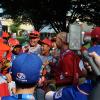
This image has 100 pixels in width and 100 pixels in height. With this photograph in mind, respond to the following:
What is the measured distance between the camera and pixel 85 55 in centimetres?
354

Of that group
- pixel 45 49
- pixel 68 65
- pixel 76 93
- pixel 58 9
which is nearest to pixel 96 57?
pixel 76 93

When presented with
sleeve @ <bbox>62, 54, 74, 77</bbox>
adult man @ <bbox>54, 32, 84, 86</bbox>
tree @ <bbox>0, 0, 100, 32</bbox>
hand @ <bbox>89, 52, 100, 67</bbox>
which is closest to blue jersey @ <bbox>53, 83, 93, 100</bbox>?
hand @ <bbox>89, 52, 100, 67</bbox>

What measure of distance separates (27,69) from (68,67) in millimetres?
3041

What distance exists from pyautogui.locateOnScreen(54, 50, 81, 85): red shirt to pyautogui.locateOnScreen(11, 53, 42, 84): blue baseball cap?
2751mm

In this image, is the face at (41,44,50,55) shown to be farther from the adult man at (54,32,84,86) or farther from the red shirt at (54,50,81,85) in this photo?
the red shirt at (54,50,81,85)

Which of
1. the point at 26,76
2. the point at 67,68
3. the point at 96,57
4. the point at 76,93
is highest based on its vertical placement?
the point at 96,57

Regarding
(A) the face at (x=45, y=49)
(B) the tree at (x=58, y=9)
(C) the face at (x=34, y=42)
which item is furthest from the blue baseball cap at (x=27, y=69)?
(B) the tree at (x=58, y=9)

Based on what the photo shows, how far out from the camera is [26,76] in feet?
12.7

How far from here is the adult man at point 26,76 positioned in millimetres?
3881

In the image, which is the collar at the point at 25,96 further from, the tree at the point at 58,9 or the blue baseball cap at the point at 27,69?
the tree at the point at 58,9

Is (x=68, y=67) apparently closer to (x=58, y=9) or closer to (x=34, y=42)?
(x=34, y=42)

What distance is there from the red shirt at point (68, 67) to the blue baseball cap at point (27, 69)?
275cm

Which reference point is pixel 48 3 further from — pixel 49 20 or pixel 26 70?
pixel 26 70

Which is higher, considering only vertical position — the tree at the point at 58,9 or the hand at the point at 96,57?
the hand at the point at 96,57
